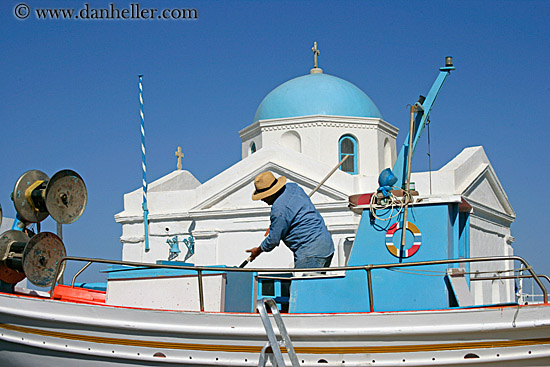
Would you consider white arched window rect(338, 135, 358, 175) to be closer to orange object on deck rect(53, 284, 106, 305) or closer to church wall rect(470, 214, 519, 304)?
church wall rect(470, 214, 519, 304)

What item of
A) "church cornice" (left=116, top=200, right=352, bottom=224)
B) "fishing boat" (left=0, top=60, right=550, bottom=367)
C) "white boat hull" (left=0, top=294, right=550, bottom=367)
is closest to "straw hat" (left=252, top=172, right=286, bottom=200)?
"fishing boat" (left=0, top=60, right=550, bottom=367)

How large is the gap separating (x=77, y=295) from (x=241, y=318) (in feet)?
7.54

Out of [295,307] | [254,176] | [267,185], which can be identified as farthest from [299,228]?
[254,176]

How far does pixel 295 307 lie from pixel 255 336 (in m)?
1.05

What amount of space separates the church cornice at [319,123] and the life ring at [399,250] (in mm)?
13515

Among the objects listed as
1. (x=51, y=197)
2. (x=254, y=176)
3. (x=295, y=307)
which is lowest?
(x=295, y=307)

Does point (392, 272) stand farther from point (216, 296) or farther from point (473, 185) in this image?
point (473, 185)

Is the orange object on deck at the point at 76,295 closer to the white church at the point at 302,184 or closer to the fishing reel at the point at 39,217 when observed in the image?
the fishing reel at the point at 39,217

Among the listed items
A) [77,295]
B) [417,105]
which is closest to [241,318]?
[77,295]

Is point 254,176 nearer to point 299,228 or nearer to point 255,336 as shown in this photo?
point 299,228

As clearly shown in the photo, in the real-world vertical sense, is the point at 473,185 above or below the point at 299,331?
above

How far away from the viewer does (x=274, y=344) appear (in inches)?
215

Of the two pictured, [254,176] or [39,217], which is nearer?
[39,217]

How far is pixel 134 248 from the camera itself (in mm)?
19328
